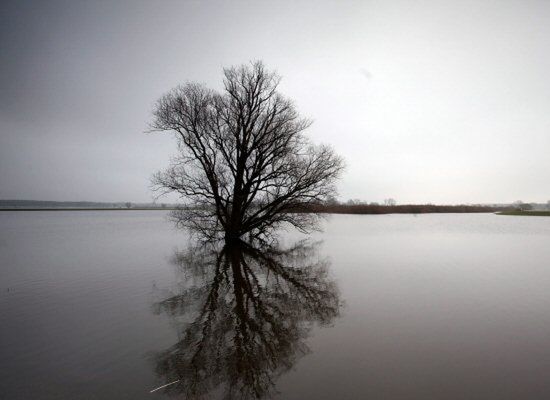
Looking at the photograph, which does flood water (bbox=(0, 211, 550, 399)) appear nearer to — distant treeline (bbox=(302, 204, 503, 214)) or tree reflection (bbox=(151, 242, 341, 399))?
tree reflection (bbox=(151, 242, 341, 399))

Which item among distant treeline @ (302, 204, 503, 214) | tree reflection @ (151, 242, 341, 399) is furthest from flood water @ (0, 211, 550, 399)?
distant treeline @ (302, 204, 503, 214)

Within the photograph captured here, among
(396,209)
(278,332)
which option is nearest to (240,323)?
(278,332)

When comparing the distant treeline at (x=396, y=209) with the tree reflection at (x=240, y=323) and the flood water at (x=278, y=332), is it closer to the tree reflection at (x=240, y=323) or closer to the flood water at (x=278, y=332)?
the tree reflection at (x=240, y=323)

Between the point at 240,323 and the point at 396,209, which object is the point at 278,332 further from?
the point at 396,209

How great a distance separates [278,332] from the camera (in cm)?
601

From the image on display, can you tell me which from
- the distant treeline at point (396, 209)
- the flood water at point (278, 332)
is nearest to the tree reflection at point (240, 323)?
the flood water at point (278, 332)

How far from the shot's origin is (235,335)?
5840 millimetres

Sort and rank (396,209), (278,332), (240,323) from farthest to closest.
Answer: (396,209) → (240,323) → (278,332)

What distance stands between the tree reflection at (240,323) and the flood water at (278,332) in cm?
3

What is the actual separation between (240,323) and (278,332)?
962mm

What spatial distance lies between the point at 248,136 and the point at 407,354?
17936 millimetres

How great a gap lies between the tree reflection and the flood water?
33mm

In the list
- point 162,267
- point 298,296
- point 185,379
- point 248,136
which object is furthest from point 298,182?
point 185,379

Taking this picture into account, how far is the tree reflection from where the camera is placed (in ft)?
14.3
